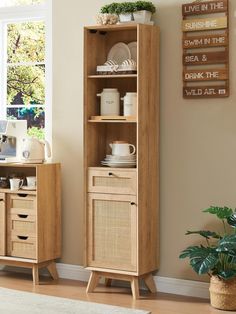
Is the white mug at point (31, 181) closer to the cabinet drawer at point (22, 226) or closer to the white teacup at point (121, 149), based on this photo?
the cabinet drawer at point (22, 226)

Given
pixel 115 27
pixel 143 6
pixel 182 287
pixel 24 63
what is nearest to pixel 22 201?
pixel 24 63

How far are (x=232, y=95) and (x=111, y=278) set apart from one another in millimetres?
1543

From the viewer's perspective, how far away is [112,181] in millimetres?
4809

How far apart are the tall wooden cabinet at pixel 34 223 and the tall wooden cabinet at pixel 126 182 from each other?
0.41 meters

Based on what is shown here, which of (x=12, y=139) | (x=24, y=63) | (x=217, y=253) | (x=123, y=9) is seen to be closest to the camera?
(x=217, y=253)

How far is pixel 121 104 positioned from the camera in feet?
16.5

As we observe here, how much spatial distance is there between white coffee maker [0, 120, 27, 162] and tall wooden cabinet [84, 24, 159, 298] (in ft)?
2.26

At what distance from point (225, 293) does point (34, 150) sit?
1.82 m

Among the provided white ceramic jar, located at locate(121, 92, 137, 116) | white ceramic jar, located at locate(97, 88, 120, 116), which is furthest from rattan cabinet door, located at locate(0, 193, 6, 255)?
white ceramic jar, located at locate(121, 92, 137, 116)

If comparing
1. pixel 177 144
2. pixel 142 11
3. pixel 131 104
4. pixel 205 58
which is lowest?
pixel 177 144

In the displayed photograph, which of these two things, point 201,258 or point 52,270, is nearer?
point 201,258

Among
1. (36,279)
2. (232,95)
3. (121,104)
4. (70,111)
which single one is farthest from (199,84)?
(36,279)

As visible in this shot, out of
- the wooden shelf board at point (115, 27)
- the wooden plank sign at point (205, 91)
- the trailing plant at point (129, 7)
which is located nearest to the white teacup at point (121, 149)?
the wooden plank sign at point (205, 91)

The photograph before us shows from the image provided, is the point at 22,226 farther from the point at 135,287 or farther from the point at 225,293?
the point at 225,293
